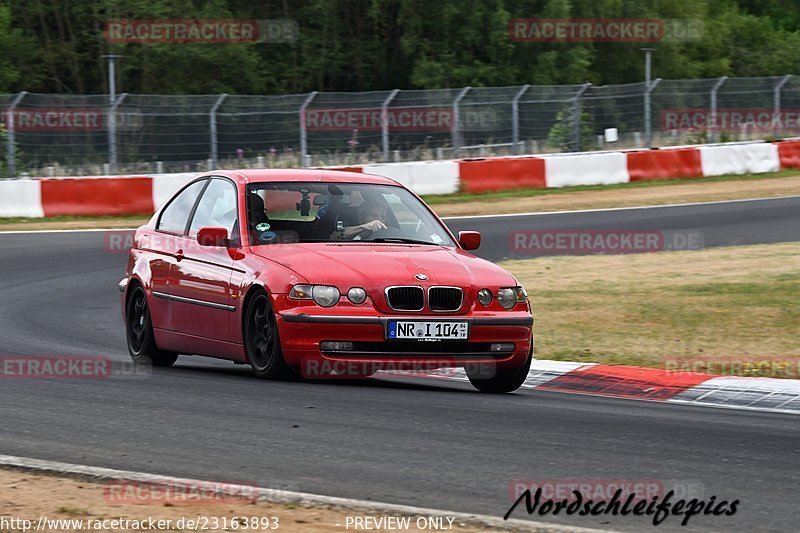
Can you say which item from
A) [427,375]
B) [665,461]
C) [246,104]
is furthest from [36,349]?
[246,104]

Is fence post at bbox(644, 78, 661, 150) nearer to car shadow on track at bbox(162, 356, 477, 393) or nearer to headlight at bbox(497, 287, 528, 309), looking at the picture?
car shadow on track at bbox(162, 356, 477, 393)

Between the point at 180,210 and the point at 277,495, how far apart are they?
5.30 meters

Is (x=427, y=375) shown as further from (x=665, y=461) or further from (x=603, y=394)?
(x=665, y=461)

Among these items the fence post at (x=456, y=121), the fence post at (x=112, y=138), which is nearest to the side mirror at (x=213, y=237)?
the fence post at (x=112, y=138)

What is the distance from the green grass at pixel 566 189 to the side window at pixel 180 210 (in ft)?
51.5

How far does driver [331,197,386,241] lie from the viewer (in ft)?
32.1

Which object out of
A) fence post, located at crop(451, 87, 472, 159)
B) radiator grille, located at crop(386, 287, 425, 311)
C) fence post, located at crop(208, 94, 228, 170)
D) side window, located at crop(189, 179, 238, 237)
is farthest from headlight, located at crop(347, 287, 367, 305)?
fence post, located at crop(451, 87, 472, 159)

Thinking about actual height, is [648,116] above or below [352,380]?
above

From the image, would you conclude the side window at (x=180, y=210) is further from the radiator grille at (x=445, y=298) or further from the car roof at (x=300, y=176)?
the radiator grille at (x=445, y=298)

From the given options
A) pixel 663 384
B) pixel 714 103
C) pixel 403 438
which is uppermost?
pixel 714 103

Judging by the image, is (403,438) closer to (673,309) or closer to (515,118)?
(673,309)

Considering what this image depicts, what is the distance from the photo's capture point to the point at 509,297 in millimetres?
9250

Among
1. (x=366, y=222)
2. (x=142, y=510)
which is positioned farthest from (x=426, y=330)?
(x=142, y=510)

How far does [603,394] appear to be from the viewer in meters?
9.64
